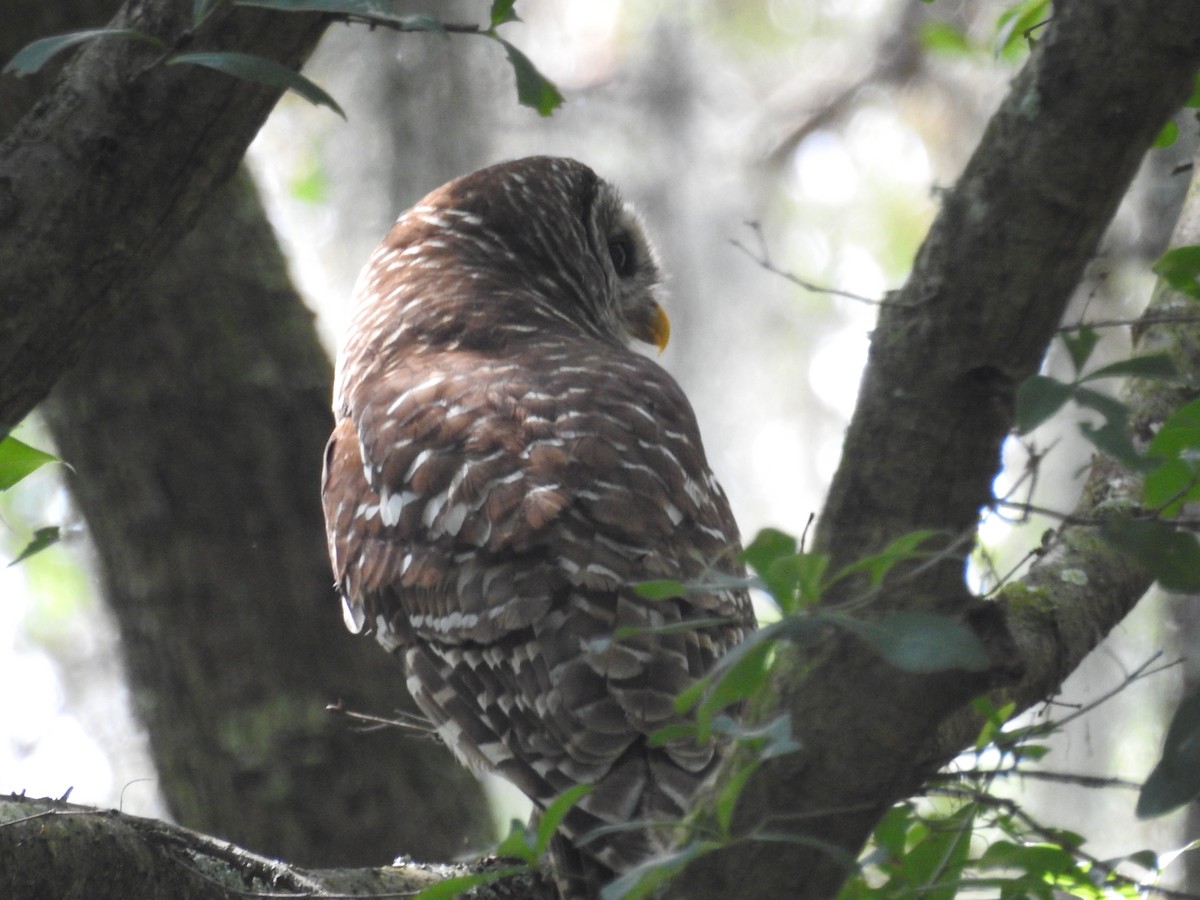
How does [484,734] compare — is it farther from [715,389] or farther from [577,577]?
Answer: [715,389]

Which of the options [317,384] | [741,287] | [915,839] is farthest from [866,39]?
[915,839]

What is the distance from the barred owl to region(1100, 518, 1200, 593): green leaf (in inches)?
31.2

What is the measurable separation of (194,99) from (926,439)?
1.73 meters

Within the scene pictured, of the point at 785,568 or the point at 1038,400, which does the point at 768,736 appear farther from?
the point at 1038,400

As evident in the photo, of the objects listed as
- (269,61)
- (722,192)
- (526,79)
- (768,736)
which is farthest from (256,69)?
(722,192)

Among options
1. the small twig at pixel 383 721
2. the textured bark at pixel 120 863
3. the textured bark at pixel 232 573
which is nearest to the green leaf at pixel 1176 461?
the textured bark at pixel 120 863

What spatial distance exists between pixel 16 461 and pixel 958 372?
1216 mm

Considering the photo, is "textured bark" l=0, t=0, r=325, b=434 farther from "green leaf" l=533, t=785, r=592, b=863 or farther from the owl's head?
"green leaf" l=533, t=785, r=592, b=863

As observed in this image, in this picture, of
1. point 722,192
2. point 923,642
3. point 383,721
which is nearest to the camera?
point 923,642

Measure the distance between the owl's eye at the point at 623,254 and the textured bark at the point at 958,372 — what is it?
3.53 meters

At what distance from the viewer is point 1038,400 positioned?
1.09m

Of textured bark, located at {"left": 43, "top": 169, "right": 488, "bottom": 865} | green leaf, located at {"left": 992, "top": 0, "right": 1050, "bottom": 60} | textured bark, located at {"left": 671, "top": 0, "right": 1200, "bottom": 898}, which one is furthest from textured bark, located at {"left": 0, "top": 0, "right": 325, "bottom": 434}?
textured bark, located at {"left": 671, "top": 0, "right": 1200, "bottom": 898}

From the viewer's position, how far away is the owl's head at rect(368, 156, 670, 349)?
3.51 m

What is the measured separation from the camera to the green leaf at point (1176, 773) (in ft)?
3.96
